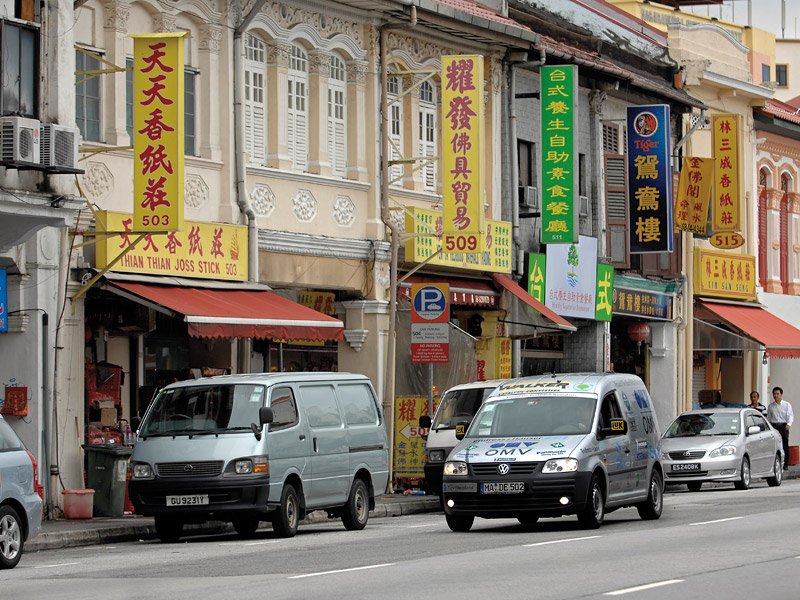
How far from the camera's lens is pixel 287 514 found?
2070 centimetres

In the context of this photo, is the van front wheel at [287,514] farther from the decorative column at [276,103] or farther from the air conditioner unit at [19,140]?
the decorative column at [276,103]

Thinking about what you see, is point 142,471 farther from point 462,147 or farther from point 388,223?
point 462,147

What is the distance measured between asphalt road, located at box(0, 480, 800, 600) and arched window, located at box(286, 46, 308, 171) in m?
9.05

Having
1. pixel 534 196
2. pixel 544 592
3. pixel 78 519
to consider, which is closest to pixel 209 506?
pixel 78 519

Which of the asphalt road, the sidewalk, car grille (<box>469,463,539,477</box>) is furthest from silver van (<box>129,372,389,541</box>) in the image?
car grille (<box>469,463,539,477</box>)

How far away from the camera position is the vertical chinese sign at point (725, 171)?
4197cm

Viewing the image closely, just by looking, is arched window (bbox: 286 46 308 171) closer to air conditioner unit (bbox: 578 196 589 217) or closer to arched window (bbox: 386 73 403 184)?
arched window (bbox: 386 73 403 184)

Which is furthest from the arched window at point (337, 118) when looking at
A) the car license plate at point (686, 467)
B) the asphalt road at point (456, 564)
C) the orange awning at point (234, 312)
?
the asphalt road at point (456, 564)

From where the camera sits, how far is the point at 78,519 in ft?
77.0

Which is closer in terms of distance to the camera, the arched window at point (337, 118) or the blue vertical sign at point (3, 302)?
the blue vertical sign at point (3, 302)

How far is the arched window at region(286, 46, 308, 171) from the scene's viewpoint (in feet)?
98.0

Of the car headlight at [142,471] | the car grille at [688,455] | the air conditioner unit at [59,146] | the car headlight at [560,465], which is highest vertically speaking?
the air conditioner unit at [59,146]

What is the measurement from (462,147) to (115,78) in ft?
23.3

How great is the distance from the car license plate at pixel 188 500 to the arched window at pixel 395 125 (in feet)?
42.8
